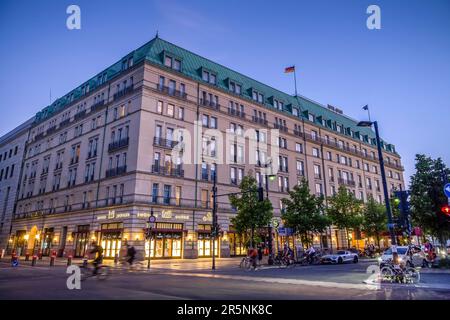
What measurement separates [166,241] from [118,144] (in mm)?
12492

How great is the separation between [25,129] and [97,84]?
2445 centimetres

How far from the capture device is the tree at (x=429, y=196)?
22609 mm

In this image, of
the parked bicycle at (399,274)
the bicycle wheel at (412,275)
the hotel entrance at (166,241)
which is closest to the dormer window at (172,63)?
the hotel entrance at (166,241)

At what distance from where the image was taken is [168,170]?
3525 centimetres

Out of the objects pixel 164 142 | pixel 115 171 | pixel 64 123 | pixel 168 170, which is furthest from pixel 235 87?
pixel 64 123

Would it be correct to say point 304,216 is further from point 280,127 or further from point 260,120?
point 280,127

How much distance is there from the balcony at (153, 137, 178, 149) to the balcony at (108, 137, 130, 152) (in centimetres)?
315

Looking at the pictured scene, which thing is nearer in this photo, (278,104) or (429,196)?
(429,196)

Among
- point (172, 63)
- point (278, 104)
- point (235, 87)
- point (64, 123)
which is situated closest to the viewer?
point (172, 63)

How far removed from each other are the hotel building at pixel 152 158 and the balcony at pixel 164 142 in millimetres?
132

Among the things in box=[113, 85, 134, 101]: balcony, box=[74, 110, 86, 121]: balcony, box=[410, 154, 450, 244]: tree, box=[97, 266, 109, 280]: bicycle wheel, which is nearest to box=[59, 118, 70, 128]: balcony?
box=[74, 110, 86, 121]: balcony
